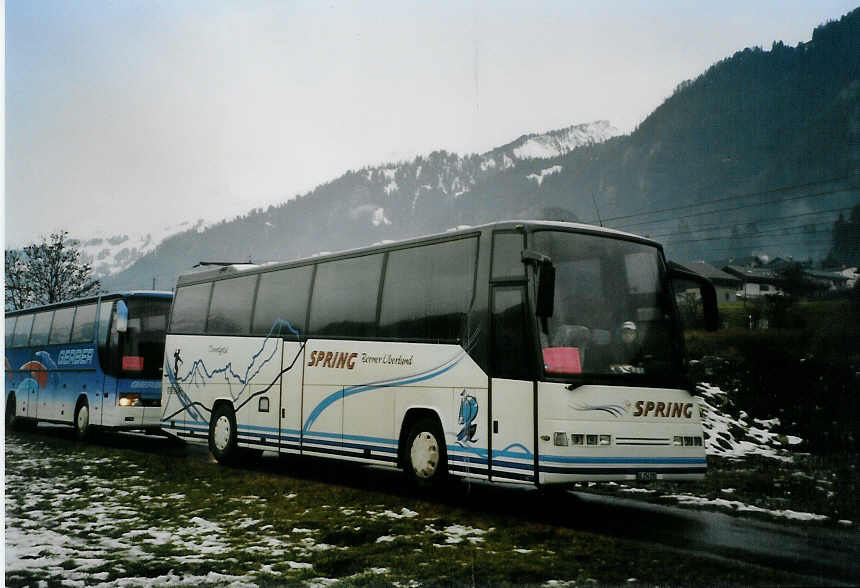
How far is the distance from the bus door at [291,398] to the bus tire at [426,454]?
2661mm

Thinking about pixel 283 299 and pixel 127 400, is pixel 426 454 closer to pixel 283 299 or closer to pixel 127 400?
pixel 283 299

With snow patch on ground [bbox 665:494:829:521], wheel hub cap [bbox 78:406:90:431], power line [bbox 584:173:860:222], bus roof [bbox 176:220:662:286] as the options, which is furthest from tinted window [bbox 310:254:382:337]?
power line [bbox 584:173:860:222]

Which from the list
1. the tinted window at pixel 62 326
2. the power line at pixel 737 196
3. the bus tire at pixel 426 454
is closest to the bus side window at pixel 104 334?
the tinted window at pixel 62 326

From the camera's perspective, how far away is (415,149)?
1288 cm

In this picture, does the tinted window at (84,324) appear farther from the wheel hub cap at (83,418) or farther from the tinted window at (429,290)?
the tinted window at (429,290)

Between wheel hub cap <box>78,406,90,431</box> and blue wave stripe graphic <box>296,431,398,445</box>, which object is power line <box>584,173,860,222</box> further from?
wheel hub cap <box>78,406,90,431</box>

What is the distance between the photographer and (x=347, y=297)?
11.4 m

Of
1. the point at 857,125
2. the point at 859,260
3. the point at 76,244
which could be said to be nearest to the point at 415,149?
the point at 76,244

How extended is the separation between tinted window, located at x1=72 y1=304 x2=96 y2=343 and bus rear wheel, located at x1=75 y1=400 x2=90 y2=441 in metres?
1.42

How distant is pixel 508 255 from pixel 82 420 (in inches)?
506

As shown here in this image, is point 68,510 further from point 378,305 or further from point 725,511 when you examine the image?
point 725,511

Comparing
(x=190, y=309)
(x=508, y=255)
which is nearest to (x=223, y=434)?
(x=190, y=309)

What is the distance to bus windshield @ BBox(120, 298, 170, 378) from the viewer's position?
56.9 feet

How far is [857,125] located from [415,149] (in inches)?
623
